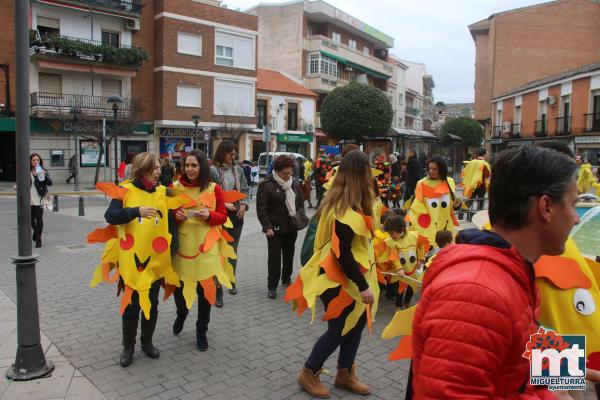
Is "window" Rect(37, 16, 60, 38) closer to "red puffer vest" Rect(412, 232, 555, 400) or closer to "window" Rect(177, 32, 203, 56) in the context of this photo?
"window" Rect(177, 32, 203, 56)

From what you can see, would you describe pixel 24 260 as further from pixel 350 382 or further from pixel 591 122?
pixel 591 122

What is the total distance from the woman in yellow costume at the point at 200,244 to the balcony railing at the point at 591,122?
28942mm

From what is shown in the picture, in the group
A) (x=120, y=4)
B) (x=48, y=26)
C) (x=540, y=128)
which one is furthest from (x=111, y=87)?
(x=540, y=128)

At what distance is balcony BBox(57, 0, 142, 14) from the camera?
28.1m

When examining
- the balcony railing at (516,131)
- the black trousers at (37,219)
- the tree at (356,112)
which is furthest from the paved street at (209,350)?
the balcony railing at (516,131)

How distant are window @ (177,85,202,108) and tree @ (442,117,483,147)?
2771cm

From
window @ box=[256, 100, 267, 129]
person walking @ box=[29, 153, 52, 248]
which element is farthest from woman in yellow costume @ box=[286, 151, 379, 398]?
window @ box=[256, 100, 267, 129]

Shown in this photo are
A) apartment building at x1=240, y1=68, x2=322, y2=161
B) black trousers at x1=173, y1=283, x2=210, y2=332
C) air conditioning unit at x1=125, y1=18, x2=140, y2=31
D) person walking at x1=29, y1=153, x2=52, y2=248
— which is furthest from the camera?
apartment building at x1=240, y1=68, x2=322, y2=161

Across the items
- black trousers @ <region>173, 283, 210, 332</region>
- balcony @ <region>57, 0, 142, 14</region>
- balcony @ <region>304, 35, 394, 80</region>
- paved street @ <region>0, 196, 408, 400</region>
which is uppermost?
balcony @ <region>304, 35, 394, 80</region>

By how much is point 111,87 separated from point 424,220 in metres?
27.8

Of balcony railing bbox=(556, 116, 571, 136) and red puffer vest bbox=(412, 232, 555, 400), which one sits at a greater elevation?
balcony railing bbox=(556, 116, 571, 136)

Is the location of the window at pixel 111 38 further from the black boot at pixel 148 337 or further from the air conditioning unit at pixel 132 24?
the black boot at pixel 148 337

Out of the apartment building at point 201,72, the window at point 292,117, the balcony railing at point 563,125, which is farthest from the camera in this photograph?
the window at point 292,117

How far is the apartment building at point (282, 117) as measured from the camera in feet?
120
